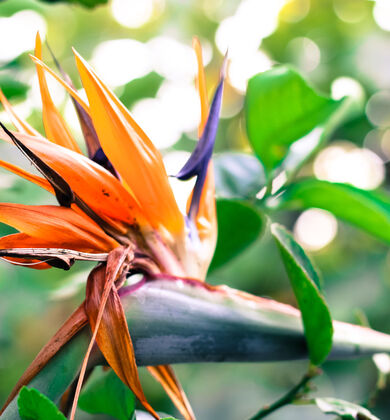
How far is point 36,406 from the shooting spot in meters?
0.35

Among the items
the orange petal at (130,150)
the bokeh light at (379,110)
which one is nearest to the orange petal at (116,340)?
the orange petal at (130,150)

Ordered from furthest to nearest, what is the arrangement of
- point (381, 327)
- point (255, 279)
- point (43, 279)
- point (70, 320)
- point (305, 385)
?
point (255, 279), point (381, 327), point (43, 279), point (305, 385), point (70, 320)

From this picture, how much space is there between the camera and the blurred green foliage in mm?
1150

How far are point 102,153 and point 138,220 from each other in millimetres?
70

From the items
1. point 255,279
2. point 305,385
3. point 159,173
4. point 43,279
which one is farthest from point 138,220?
point 255,279

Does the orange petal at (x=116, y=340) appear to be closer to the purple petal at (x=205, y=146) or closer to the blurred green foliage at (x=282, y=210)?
the purple petal at (x=205, y=146)

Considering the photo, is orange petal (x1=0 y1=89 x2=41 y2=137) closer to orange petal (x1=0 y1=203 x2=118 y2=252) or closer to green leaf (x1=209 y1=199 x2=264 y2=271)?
orange petal (x1=0 y1=203 x2=118 y2=252)

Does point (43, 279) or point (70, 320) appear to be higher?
point (70, 320)

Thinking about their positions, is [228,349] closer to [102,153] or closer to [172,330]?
[172,330]

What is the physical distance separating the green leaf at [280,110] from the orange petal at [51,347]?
0.36 meters

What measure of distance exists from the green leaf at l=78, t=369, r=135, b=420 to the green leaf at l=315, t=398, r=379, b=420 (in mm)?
180

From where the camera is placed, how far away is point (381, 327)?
1.44 meters

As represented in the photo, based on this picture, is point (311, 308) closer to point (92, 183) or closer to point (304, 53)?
point (92, 183)

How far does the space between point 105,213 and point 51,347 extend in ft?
0.42
